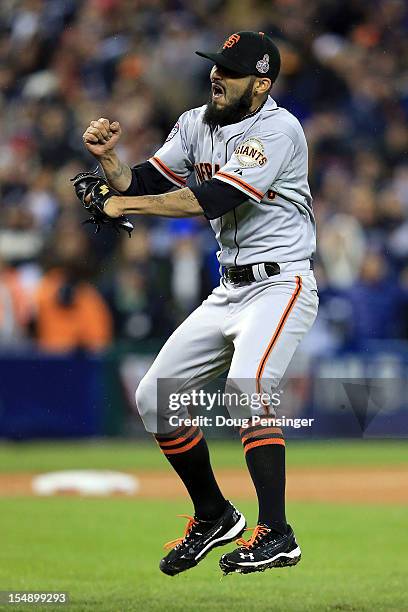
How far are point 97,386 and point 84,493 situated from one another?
8.85 ft

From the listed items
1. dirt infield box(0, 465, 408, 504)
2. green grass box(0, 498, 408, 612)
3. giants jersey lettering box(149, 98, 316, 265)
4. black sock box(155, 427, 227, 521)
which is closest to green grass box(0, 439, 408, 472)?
dirt infield box(0, 465, 408, 504)

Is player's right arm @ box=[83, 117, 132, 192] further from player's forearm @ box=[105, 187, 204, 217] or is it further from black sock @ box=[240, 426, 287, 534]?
black sock @ box=[240, 426, 287, 534]

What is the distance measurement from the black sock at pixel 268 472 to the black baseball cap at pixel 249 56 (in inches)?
64.5

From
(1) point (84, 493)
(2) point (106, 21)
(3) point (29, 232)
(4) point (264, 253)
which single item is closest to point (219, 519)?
(4) point (264, 253)

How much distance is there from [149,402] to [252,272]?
0.79m

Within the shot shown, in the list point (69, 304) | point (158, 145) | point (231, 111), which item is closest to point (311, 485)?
point (69, 304)

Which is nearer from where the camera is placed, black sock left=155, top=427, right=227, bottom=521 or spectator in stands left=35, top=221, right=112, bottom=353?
black sock left=155, top=427, right=227, bottom=521

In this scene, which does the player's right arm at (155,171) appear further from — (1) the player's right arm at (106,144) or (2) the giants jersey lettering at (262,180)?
(2) the giants jersey lettering at (262,180)

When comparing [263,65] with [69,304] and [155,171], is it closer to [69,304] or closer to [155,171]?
[155,171]

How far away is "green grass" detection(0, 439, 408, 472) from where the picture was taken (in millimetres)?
11828

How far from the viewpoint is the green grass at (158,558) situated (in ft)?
19.2

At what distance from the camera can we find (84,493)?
406 inches

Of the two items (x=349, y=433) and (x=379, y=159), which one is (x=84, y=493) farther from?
(x=379, y=159)

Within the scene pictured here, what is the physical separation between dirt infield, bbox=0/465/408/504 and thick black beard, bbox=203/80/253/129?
4873mm
